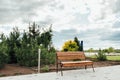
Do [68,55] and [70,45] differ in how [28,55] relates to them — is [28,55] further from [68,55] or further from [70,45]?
[70,45]

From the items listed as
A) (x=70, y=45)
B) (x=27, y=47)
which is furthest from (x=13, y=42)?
(x=70, y=45)

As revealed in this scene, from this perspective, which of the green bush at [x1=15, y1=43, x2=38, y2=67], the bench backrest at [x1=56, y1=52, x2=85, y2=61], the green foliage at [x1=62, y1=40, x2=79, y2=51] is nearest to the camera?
the bench backrest at [x1=56, y1=52, x2=85, y2=61]

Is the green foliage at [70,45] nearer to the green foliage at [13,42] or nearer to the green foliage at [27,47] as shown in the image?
the green foliage at [27,47]

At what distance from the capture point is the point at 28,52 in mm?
11656

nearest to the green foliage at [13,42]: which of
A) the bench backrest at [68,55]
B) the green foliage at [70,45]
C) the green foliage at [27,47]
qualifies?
the green foliage at [27,47]

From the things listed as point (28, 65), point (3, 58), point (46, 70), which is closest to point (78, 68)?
point (46, 70)

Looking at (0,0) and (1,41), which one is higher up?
(0,0)

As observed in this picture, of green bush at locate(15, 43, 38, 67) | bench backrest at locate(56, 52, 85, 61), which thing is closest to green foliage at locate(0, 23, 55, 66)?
green bush at locate(15, 43, 38, 67)

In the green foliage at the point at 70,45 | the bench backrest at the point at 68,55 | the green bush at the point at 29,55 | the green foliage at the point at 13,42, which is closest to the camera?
the bench backrest at the point at 68,55

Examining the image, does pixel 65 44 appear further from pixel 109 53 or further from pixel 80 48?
pixel 109 53

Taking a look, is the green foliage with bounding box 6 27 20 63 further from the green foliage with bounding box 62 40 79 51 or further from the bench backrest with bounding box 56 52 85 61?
the bench backrest with bounding box 56 52 85 61

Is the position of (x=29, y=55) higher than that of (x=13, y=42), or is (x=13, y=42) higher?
(x=13, y=42)

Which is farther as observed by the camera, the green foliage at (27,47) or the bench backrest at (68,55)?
the green foliage at (27,47)

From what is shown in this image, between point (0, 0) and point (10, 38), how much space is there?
290 cm
